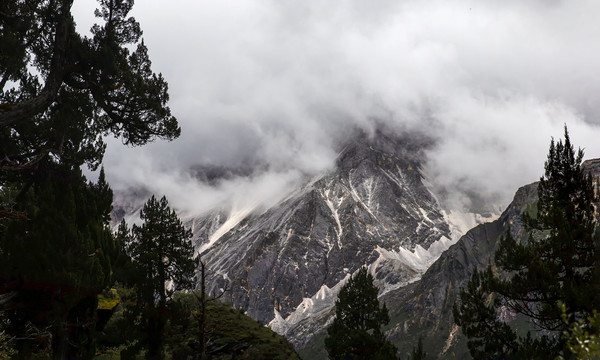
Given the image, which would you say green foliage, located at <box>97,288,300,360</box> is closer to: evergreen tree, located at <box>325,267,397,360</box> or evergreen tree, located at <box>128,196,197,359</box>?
evergreen tree, located at <box>128,196,197,359</box>

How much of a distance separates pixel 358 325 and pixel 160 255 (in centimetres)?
2065

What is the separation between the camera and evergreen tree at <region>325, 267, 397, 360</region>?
4138 cm

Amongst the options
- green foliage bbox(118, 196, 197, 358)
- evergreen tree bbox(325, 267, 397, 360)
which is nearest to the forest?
green foliage bbox(118, 196, 197, 358)

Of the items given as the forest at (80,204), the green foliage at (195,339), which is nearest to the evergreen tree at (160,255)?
the green foliage at (195,339)

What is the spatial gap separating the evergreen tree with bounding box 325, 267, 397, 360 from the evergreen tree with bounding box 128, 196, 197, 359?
15358 millimetres

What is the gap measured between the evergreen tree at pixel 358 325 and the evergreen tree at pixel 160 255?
50.4ft

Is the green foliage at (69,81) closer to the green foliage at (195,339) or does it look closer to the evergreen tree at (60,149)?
the evergreen tree at (60,149)

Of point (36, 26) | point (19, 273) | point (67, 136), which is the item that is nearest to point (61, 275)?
point (19, 273)

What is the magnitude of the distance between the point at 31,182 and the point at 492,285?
70.7 feet

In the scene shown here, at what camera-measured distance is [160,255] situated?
112 ft

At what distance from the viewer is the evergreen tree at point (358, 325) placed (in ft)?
136

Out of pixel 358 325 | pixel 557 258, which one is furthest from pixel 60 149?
pixel 358 325

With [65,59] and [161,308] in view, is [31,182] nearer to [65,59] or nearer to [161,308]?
[65,59]

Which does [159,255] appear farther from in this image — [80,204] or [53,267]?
[53,267]
